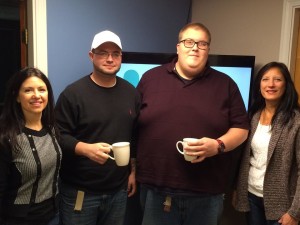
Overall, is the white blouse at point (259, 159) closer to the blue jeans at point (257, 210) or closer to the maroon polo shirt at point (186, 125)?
the blue jeans at point (257, 210)

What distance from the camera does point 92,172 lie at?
1.62 metres

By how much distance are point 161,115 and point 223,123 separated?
31cm

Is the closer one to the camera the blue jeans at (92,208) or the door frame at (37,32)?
the blue jeans at (92,208)

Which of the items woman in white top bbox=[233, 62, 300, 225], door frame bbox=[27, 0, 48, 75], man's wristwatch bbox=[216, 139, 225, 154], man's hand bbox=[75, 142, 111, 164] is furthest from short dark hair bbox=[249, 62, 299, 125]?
door frame bbox=[27, 0, 48, 75]

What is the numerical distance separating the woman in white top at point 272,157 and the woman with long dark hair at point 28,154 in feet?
3.30

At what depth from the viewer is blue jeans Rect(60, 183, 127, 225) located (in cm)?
164

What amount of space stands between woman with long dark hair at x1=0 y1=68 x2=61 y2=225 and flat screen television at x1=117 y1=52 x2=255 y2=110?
950 millimetres

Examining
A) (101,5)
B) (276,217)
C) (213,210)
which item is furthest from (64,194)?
(101,5)

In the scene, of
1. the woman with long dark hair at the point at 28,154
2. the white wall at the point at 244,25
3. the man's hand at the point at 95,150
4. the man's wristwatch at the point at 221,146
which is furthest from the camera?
the white wall at the point at 244,25

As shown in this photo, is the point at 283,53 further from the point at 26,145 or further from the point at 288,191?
the point at 26,145

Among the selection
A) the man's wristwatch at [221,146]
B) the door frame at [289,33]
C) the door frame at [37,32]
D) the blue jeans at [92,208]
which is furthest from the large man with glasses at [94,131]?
the door frame at [289,33]

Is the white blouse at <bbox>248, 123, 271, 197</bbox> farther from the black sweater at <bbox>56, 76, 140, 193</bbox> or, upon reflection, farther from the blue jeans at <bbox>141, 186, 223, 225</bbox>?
the black sweater at <bbox>56, 76, 140, 193</bbox>

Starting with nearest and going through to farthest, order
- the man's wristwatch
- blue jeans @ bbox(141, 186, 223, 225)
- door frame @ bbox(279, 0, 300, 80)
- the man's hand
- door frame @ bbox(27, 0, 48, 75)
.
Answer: the man's hand < the man's wristwatch < blue jeans @ bbox(141, 186, 223, 225) < door frame @ bbox(27, 0, 48, 75) < door frame @ bbox(279, 0, 300, 80)

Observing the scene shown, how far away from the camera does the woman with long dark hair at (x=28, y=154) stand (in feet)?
4.40
